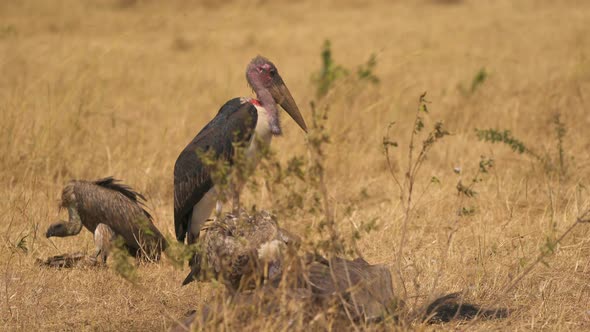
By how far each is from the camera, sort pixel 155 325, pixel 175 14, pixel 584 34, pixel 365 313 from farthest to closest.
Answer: pixel 175 14 → pixel 584 34 → pixel 155 325 → pixel 365 313

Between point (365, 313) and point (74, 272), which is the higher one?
point (365, 313)

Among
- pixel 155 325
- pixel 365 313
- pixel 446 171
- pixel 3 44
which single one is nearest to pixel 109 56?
pixel 3 44

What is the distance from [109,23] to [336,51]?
13.7ft

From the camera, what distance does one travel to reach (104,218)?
17.8 ft

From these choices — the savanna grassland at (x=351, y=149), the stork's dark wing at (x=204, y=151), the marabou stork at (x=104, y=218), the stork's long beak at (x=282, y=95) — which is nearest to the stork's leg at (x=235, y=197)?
the savanna grassland at (x=351, y=149)

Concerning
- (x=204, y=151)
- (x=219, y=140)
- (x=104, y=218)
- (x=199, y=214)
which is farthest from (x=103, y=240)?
(x=219, y=140)

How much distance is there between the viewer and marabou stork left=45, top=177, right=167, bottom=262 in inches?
211

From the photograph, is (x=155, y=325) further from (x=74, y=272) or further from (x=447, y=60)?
(x=447, y=60)

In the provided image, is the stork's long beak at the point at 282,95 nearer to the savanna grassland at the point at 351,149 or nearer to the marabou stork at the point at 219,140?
the marabou stork at the point at 219,140

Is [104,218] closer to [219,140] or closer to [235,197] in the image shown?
[219,140]

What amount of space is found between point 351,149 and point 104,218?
2.49 meters

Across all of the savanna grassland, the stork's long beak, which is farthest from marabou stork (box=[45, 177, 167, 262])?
the stork's long beak

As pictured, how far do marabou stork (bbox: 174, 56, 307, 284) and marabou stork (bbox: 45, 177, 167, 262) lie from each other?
0.24m

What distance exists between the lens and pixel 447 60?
11609 millimetres
